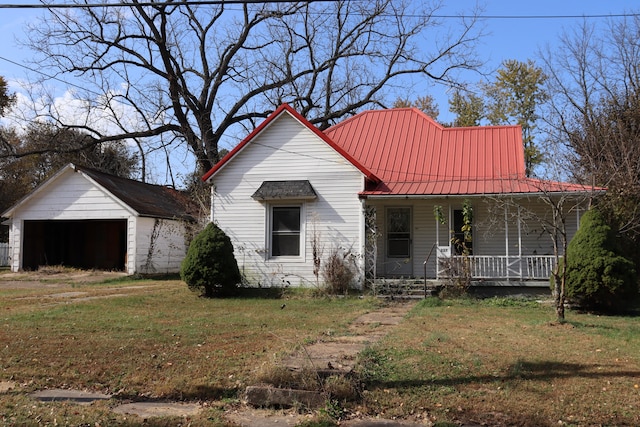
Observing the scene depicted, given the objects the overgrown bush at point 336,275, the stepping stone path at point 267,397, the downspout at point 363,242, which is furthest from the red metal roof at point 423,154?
the stepping stone path at point 267,397

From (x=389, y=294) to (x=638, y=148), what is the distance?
34.9 feet

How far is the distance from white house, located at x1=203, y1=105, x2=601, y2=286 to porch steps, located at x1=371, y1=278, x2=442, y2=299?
1.21ft

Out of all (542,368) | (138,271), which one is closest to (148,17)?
(138,271)

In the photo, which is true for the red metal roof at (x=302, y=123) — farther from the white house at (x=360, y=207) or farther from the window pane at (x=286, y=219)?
the window pane at (x=286, y=219)

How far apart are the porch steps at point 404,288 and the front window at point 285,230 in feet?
9.89

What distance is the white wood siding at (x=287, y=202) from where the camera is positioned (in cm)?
1723

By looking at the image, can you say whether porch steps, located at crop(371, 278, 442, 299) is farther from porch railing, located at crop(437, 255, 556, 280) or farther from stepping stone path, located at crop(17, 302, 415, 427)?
stepping stone path, located at crop(17, 302, 415, 427)

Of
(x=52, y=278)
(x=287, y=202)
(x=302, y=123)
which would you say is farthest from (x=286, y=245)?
(x=52, y=278)

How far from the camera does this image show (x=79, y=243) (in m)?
28.5

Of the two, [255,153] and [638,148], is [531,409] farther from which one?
[638,148]

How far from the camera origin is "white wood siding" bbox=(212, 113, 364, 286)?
1723 cm

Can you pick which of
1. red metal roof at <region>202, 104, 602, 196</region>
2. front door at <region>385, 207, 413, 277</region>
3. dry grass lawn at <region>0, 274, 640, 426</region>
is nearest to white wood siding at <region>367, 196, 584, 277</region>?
front door at <region>385, 207, 413, 277</region>

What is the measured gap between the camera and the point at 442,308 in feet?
45.0

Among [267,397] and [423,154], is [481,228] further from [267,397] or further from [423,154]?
[267,397]
